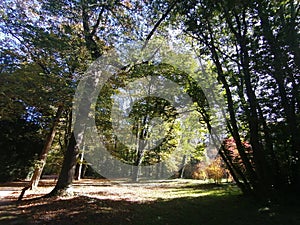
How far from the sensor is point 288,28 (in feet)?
18.6

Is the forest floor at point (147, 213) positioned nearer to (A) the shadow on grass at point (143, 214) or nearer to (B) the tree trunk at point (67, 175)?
(A) the shadow on grass at point (143, 214)

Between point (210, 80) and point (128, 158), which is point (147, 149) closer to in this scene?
point (128, 158)

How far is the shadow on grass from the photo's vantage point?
207 inches

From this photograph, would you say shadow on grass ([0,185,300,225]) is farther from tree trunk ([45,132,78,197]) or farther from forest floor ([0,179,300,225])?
tree trunk ([45,132,78,197])

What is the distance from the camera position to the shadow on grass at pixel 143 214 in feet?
17.3

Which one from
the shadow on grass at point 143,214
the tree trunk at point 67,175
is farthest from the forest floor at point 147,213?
the tree trunk at point 67,175

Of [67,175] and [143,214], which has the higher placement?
[67,175]

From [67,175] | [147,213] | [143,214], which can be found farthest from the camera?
[67,175]

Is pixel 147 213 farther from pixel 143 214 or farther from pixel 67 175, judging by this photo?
pixel 67 175

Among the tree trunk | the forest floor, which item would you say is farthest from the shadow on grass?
the tree trunk

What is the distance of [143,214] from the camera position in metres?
6.09

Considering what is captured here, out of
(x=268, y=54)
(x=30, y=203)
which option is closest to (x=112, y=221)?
(x=30, y=203)

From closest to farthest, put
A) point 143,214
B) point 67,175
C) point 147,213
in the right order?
1. point 143,214
2. point 147,213
3. point 67,175

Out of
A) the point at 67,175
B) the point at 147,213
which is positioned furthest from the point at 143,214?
the point at 67,175
